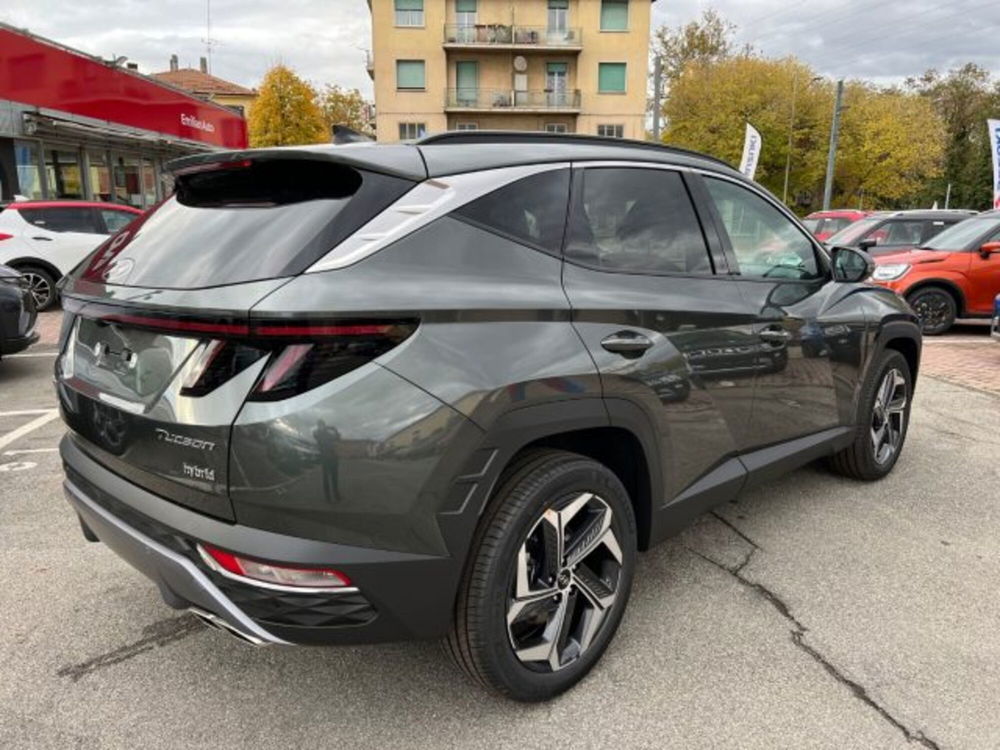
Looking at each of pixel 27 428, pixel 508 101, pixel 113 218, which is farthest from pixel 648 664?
pixel 508 101

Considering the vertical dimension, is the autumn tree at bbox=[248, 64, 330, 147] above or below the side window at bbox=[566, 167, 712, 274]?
above

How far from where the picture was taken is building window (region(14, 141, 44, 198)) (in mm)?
14144

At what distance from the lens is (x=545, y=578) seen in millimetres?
2234

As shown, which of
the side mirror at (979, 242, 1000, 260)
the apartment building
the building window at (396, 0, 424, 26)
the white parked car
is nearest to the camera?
the side mirror at (979, 242, 1000, 260)

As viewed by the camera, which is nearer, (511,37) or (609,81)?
(511,37)

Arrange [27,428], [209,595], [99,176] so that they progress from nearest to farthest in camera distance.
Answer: [209,595] → [27,428] → [99,176]

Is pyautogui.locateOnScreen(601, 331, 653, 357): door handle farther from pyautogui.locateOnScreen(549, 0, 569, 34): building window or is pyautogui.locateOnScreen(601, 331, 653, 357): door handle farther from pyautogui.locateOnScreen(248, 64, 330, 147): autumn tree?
pyautogui.locateOnScreen(549, 0, 569, 34): building window

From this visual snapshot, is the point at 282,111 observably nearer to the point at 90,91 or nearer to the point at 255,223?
the point at 90,91

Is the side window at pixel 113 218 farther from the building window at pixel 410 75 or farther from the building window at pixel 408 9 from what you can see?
the building window at pixel 408 9

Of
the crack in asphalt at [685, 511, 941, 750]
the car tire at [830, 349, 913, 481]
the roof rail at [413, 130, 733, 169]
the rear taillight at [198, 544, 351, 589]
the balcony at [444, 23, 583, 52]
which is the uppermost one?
the balcony at [444, 23, 583, 52]

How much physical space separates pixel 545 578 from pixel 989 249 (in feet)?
31.7

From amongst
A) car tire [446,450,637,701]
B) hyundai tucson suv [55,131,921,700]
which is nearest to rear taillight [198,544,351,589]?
hyundai tucson suv [55,131,921,700]

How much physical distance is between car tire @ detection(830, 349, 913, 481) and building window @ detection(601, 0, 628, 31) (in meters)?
42.4

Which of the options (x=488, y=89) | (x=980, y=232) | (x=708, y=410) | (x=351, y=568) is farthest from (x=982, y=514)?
(x=488, y=89)
